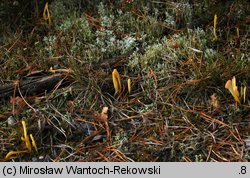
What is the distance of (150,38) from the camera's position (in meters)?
4.10

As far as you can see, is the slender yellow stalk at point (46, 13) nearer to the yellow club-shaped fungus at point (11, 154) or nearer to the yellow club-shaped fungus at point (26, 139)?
the yellow club-shaped fungus at point (26, 139)

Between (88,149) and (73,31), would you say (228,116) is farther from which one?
(73,31)

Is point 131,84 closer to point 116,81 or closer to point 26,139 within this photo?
point 116,81

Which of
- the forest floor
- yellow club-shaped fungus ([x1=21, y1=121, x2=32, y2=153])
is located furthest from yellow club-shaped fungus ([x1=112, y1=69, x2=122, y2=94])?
yellow club-shaped fungus ([x1=21, y1=121, x2=32, y2=153])

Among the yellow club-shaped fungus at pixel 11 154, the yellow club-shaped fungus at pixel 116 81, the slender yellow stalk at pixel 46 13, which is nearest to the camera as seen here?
the yellow club-shaped fungus at pixel 11 154

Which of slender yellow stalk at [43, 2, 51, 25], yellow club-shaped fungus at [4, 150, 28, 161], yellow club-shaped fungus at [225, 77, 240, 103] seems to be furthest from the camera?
slender yellow stalk at [43, 2, 51, 25]

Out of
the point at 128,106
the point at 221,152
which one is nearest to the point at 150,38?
the point at 128,106

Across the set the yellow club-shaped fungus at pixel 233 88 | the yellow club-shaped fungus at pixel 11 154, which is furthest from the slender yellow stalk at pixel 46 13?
the yellow club-shaped fungus at pixel 233 88

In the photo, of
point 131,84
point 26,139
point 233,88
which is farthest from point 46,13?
point 233,88

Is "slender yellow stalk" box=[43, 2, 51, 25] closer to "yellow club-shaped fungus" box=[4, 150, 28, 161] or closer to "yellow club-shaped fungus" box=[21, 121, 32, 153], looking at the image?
"yellow club-shaped fungus" box=[21, 121, 32, 153]

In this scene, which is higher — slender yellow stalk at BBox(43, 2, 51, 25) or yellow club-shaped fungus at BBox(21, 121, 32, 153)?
slender yellow stalk at BBox(43, 2, 51, 25)

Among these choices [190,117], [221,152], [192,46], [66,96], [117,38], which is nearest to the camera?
[221,152]

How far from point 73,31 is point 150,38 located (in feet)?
2.45

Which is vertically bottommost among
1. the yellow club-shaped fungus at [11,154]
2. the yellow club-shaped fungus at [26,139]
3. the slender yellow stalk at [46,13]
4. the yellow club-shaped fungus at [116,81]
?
the yellow club-shaped fungus at [11,154]
